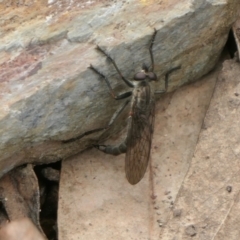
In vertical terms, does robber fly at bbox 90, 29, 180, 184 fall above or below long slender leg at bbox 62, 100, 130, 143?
below

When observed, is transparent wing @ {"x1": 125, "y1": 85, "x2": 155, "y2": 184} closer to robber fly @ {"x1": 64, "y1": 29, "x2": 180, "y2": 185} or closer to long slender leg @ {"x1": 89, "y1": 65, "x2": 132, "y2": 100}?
robber fly @ {"x1": 64, "y1": 29, "x2": 180, "y2": 185}

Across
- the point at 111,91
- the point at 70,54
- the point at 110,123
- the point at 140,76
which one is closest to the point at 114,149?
the point at 110,123

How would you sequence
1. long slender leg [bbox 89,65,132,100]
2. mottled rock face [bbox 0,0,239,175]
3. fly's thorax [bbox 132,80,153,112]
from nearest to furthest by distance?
mottled rock face [bbox 0,0,239,175] < long slender leg [bbox 89,65,132,100] < fly's thorax [bbox 132,80,153,112]

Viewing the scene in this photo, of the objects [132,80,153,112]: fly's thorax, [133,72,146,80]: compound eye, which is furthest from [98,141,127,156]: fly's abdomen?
[133,72,146,80]: compound eye

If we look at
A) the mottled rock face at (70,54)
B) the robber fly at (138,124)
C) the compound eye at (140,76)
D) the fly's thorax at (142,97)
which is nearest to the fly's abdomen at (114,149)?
the robber fly at (138,124)

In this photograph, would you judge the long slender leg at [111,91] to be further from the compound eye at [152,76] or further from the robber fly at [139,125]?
the compound eye at [152,76]

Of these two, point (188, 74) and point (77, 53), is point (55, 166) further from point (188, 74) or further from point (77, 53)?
point (188, 74)

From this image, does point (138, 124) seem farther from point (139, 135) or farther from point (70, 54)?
point (70, 54)
